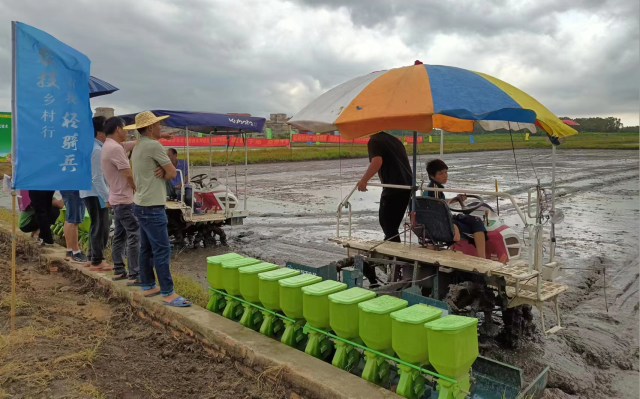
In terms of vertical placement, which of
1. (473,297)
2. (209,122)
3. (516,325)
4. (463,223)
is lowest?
(516,325)

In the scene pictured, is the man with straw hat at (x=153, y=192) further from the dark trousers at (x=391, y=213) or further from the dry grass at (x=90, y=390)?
the dark trousers at (x=391, y=213)

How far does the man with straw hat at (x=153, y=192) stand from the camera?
4750mm

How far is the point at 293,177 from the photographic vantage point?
83.1 feet

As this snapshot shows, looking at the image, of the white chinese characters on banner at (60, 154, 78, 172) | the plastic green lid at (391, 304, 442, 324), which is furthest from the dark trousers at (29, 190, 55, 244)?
the plastic green lid at (391, 304, 442, 324)

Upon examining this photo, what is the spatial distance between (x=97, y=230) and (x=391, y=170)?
387cm

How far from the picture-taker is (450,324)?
3105 millimetres

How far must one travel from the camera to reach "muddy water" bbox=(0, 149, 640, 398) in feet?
16.0

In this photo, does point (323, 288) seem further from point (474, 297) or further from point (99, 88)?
point (99, 88)

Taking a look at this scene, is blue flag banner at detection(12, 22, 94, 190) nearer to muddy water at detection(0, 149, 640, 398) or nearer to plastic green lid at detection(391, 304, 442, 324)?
muddy water at detection(0, 149, 640, 398)

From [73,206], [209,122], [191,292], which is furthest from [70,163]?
[209,122]

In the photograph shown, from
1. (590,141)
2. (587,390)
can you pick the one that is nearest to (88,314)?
(587,390)

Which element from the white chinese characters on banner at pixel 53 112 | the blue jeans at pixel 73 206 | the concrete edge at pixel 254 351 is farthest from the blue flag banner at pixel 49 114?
the blue jeans at pixel 73 206

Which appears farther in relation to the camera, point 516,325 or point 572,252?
point 572,252

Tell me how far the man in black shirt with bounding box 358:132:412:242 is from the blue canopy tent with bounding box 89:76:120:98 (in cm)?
465
